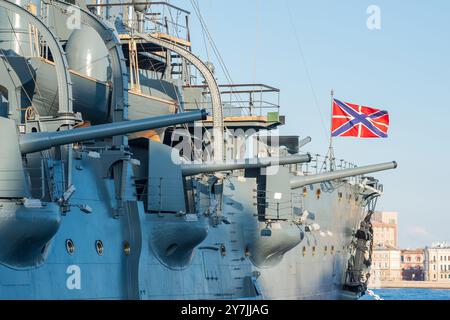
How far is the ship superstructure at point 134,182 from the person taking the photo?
19.3 metres

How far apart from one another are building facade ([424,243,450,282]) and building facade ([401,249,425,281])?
9.08 ft

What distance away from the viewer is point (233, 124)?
37062 mm

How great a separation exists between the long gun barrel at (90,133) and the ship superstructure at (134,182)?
0.08ft

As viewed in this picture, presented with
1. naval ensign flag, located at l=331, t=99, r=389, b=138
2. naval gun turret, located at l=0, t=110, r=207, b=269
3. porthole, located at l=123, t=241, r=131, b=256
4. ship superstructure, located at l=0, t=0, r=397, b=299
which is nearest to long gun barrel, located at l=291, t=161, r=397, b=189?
ship superstructure, located at l=0, t=0, r=397, b=299

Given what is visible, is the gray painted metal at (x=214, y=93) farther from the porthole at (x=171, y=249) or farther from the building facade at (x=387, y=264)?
the building facade at (x=387, y=264)

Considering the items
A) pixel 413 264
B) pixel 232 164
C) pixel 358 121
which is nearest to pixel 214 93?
pixel 232 164

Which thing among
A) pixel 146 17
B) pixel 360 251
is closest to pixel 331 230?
pixel 360 251

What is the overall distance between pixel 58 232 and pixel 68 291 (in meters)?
1.14

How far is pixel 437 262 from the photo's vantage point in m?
166

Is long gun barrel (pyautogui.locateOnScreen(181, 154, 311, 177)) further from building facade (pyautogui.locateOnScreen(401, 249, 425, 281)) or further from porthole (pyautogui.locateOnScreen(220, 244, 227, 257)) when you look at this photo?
building facade (pyautogui.locateOnScreen(401, 249, 425, 281))

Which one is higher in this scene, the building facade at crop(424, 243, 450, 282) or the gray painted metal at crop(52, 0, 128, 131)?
the gray painted metal at crop(52, 0, 128, 131)

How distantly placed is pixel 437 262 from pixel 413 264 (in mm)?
12450

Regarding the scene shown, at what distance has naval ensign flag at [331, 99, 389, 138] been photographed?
126ft

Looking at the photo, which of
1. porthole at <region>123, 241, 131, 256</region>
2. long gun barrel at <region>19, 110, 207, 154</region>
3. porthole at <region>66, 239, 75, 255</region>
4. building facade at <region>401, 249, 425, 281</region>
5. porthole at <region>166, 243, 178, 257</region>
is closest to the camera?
long gun barrel at <region>19, 110, 207, 154</region>
